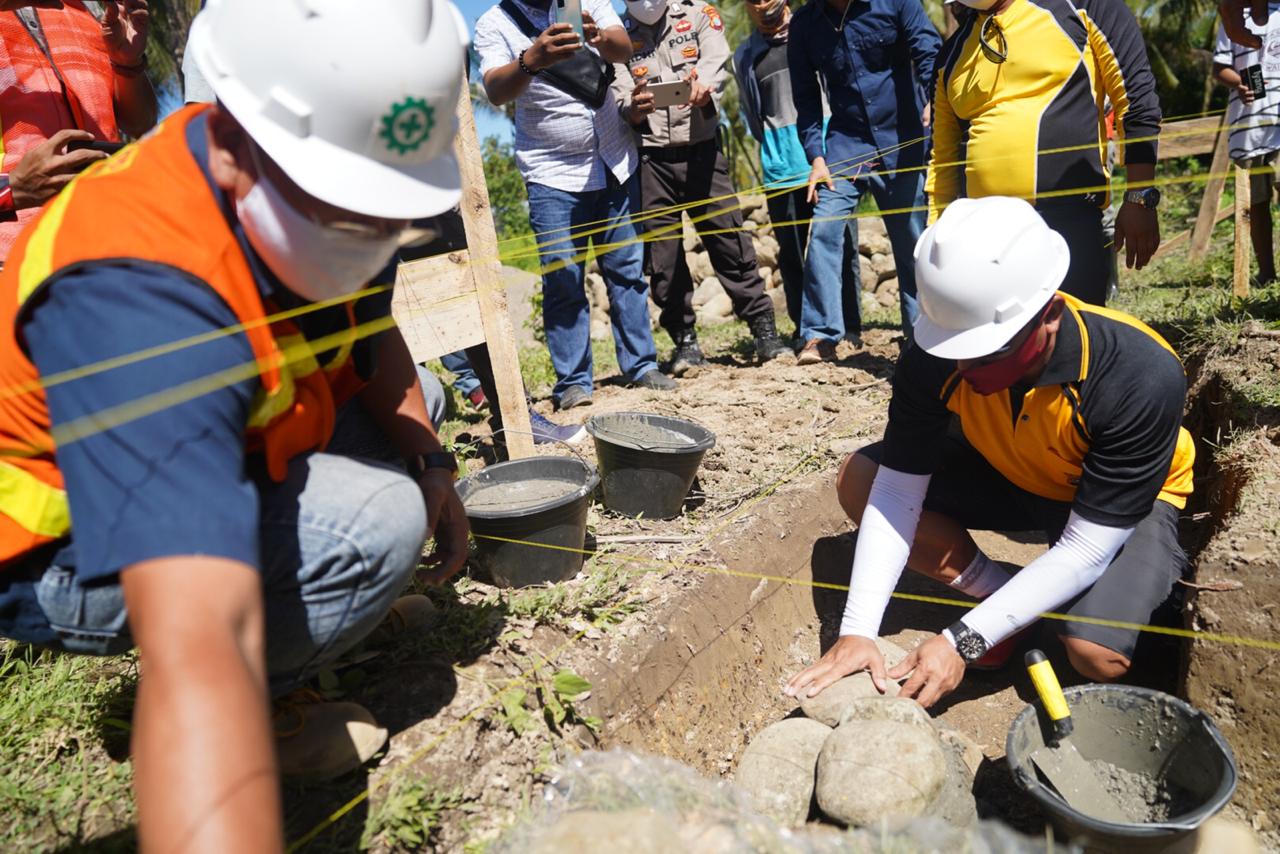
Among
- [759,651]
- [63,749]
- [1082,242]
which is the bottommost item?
[759,651]

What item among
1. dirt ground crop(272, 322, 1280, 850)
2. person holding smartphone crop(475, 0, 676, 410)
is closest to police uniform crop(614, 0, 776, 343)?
person holding smartphone crop(475, 0, 676, 410)

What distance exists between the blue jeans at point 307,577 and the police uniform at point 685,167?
348 centimetres

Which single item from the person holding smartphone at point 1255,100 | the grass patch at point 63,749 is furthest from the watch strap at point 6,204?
the person holding smartphone at point 1255,100

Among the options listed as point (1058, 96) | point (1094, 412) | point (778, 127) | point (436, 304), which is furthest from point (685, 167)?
point (1094, 412)

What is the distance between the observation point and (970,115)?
3574 mm

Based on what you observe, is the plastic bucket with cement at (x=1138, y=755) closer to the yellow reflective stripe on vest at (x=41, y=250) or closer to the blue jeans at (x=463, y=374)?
the yellow reflective stripe on vest at (x=41, y=250)

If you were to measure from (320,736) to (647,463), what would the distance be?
152cm

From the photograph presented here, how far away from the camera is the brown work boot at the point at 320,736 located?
173 cm

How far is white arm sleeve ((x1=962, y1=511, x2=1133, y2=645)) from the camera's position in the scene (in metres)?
2.32

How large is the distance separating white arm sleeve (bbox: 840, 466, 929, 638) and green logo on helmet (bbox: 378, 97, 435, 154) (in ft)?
5.72

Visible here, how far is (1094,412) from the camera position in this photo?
224 cm

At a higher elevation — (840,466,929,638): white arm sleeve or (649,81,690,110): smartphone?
(649,81,690,110): smartphone

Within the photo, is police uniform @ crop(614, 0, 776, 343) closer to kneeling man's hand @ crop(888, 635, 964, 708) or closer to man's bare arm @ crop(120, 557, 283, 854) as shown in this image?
kneeling man's hand @ crop(888, 635, 964, 708)

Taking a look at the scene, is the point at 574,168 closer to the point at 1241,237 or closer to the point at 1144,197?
the point at 1144,197
